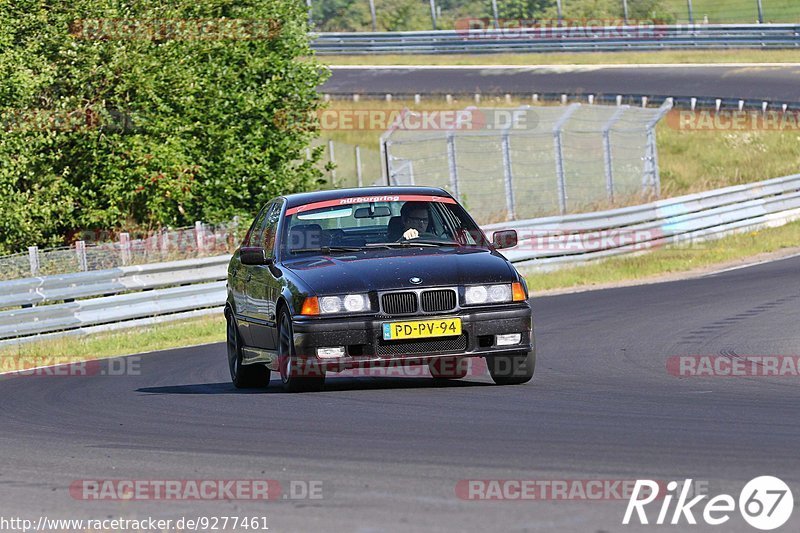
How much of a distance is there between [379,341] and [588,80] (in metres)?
39.5

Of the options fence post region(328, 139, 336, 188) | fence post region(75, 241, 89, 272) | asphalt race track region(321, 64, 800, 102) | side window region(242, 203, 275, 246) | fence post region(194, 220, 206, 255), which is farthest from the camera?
asphalt race track region(321, 64, 800, 102)

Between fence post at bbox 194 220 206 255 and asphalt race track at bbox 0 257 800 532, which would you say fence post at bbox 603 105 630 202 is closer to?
fence post at bbox 194 220 206 255

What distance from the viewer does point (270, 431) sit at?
8.55 meters

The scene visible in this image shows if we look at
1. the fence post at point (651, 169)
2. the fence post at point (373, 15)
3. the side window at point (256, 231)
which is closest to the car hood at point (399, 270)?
the side window at point (256, 231)

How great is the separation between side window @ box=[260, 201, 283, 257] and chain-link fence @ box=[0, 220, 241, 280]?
25.7 ft

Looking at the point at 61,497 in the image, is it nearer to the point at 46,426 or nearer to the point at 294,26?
the point at 46,426

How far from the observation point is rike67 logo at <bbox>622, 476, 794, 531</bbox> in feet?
18.0

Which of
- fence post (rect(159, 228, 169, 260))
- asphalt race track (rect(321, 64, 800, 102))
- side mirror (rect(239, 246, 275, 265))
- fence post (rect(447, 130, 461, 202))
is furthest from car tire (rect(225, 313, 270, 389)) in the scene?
asphalt race track (rect(321, 64, 800, 102))

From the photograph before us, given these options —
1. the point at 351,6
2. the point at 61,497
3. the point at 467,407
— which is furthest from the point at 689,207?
the point at 351,6

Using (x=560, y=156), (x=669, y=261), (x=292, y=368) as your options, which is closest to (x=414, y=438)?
(x=292, y=368)

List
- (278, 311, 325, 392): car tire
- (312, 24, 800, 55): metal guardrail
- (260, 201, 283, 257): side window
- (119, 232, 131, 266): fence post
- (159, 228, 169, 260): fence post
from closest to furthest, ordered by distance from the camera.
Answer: (278, 311, 325, 392): car tire → (260, 201, 283, 257): side window → (119, 232, 131, 266): fence post → (159, 228, 169, 260): fence post → (312, 24, 800, 55): metal guardrail

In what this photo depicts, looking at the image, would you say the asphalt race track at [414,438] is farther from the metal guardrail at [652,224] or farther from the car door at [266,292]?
the metal guardrail at [652,224]

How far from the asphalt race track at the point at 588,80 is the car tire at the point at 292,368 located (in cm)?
3471

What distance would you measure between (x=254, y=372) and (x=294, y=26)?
55.3 ft
